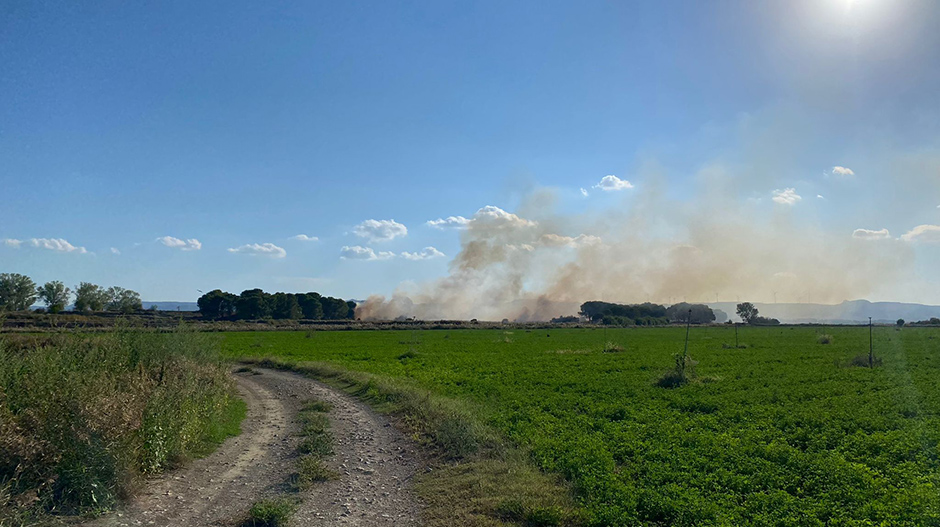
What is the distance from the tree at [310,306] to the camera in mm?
161875

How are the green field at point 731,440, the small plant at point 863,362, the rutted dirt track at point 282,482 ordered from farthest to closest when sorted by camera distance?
the small plant at point 863,362
the green field at point 731,440
the rutted dirt track at point 282,482

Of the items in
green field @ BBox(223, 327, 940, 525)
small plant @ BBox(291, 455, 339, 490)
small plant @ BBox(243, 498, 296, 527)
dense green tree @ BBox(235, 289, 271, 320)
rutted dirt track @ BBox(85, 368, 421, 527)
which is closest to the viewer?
small plant @ BBox(243, 498, 296, 527)

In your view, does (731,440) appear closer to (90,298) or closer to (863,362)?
(863,362)

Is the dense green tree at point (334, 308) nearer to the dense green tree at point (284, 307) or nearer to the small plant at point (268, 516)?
the dense green tree at point (284, 307)

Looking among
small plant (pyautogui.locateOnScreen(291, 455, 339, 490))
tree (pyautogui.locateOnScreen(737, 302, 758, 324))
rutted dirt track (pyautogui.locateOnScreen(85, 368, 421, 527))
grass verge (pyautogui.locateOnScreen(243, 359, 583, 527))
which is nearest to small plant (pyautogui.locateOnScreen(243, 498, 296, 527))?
rutted dirt track (pyautogui.locateOnScreen(85, 368, 421, 527))

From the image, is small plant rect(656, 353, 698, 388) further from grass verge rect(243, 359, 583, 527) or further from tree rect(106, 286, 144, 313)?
tree rect(106, 286, 144, 313)

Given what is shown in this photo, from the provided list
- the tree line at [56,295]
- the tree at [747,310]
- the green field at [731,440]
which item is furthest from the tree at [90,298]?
the tree at [747,310]

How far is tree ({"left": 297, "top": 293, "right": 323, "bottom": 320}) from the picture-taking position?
531 ft

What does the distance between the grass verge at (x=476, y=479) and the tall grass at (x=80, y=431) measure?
5447 mm

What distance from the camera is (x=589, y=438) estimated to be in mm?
14625

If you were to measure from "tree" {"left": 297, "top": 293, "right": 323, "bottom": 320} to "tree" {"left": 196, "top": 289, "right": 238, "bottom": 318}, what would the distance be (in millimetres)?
19883

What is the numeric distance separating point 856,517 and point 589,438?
646 cm

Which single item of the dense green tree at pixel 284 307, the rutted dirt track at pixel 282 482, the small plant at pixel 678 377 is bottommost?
the rutted dirt track at pixel 282 482

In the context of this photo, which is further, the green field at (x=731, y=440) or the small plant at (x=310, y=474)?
the small plant at (x=310, y=474)
